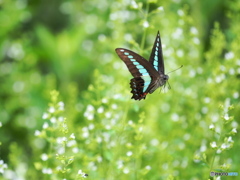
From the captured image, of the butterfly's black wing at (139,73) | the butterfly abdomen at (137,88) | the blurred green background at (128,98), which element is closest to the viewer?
the butterfly's black wing at (139,73)

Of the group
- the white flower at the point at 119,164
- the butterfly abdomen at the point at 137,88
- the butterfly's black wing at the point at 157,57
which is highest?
the butterfly's black wing at the point at 157,57

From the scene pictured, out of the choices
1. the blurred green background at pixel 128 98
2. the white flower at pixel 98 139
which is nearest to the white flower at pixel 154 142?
the blurred green background at pixel 128 98

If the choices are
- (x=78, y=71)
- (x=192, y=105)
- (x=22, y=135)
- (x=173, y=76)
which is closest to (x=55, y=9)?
(x=78, y=71)

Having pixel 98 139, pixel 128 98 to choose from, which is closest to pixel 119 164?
pixel 98 139

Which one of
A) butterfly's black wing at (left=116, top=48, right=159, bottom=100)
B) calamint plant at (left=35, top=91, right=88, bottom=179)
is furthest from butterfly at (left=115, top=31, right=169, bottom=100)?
calamint plant at (left=35, top=91, right=88, bottom=179)

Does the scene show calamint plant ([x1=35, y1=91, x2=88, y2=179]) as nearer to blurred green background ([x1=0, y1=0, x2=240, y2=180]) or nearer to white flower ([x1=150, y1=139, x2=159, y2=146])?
blurred green background ([x1=0, y1=0, x2=240, y2=180])

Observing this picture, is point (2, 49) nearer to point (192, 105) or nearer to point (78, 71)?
point (78, 71)

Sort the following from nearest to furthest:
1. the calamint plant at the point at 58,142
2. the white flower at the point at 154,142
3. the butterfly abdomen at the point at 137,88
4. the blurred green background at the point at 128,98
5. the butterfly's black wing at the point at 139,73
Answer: the calamint plant at the point at 58,142 < the butterfly's black wing at the point at 139,73 < the butterfly abdomen at the point at 137,88 < the blurred green background at the point at 128,98 < the white flower at the point at 154,142

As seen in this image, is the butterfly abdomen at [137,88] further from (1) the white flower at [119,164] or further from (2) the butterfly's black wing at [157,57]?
(1) the white flower at [119,164]
